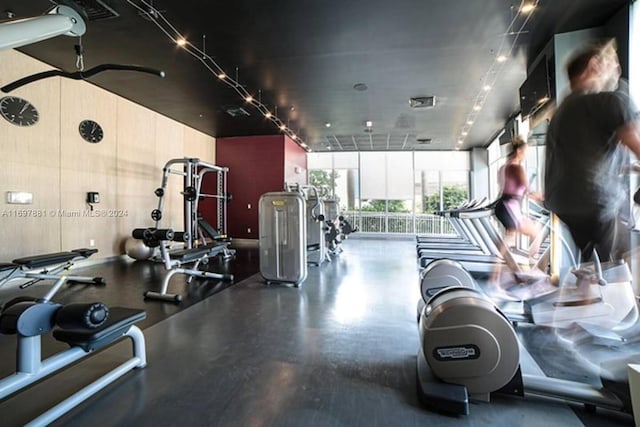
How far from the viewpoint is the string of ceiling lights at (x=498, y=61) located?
3.29 m

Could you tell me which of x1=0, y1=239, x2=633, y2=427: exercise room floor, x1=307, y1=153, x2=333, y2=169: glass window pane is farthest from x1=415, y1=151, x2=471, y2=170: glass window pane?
x1=0, y1=239, x2=633, y2=427: exercise room floor

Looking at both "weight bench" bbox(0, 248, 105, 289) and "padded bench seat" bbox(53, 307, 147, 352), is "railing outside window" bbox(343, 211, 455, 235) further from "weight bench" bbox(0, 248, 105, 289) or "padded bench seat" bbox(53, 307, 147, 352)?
"padded bench seat" bbox(53, 307, 147, 352)

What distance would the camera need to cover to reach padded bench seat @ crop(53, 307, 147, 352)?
1545 millimetres

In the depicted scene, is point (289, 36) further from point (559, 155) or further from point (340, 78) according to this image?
point (559, 155)

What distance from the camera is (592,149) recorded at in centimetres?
146

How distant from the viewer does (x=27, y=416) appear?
155 cm

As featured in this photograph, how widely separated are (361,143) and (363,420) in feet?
29.7

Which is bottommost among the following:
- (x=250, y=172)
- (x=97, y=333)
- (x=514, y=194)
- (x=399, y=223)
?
(x=97, y=333)

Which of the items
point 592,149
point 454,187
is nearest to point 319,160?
point 454,187

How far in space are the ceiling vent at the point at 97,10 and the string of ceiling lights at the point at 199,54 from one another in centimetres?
26

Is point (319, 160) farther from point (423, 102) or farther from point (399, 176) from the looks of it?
point (423, 102)

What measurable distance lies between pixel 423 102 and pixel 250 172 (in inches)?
198

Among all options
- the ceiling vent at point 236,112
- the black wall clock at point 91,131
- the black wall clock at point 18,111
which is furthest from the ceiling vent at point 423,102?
the black wall clock at point 18,111

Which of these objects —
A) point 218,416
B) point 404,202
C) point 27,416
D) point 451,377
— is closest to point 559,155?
point 451,377
